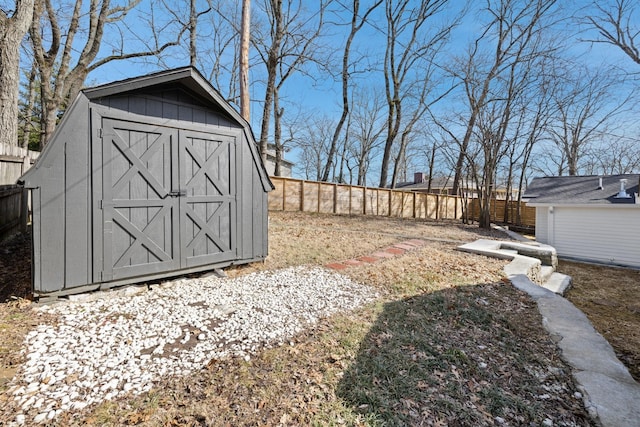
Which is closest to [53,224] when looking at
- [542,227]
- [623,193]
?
[542,227]

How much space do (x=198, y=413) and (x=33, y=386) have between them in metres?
1.20

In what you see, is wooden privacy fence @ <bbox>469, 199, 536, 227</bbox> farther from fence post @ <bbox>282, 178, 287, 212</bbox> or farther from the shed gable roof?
the shed gable roof

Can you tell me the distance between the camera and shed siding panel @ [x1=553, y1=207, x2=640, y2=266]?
9.98 metres

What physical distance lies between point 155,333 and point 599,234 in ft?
47.4

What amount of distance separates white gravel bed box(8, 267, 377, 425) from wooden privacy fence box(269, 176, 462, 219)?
313 inches

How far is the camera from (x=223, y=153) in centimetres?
429

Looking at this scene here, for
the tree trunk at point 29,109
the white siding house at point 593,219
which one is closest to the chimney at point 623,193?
the white siding house at point 593,219

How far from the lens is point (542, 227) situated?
39.9ft

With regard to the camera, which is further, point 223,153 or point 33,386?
point 223,153

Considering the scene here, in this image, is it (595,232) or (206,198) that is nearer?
(206,198)

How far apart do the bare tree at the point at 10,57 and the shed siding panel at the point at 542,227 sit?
17418 mm

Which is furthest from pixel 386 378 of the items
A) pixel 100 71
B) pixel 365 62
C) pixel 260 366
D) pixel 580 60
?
pixel 580 60

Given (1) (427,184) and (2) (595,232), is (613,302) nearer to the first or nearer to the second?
(2) (595,232)

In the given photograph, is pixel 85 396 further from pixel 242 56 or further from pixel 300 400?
pixel 242 56
